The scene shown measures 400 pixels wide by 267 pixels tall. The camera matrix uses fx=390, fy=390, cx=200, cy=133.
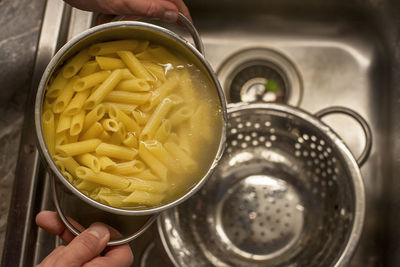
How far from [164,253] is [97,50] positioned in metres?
0.36

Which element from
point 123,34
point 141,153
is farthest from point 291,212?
point 123,34

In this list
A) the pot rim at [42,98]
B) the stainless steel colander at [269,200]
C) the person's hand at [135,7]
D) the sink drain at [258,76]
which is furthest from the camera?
the sink drain at [258,76]

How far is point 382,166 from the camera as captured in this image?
0.85 meters

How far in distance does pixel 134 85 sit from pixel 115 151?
0.10 meters

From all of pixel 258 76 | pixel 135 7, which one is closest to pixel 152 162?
pixel 135 7

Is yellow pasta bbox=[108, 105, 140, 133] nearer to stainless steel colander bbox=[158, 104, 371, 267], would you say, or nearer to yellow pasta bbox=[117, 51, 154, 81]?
yellow pasta bbox=[117, 51, 154, 81]

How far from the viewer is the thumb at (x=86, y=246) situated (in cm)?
52

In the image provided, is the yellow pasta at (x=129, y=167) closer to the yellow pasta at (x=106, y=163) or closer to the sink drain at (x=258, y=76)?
the yellow pasta at (x=106, y=163)

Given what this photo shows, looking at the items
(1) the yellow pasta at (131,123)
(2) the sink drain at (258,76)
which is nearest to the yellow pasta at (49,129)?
(1) the yellow pasta at (131,123)

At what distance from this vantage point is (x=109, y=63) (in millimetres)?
587

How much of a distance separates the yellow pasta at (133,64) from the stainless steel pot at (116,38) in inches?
1.2

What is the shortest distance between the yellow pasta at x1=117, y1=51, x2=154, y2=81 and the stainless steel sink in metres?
0.31

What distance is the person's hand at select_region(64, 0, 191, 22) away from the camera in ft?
2.04

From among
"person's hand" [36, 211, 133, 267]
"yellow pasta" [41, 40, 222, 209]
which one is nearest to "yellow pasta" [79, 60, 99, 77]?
"yellow pasta" [41, 40, 222, 209]
